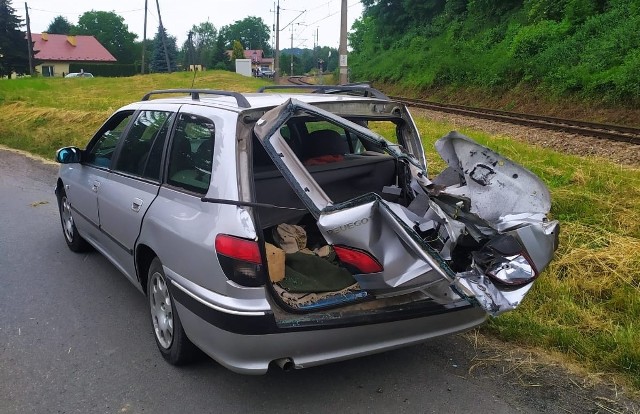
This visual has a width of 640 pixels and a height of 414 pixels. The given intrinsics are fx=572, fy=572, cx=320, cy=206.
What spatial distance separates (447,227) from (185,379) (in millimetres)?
1821

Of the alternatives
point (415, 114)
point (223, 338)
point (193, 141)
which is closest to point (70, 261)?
point (193, 141)

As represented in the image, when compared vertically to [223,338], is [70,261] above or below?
below

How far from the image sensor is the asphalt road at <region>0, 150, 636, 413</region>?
10.6 feet

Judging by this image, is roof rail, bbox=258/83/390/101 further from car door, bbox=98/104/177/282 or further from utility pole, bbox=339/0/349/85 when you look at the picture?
utility pole, bbox=339/0/349/85

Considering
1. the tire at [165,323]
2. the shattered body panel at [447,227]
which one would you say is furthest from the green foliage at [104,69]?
the shattered body panel at [447,227]

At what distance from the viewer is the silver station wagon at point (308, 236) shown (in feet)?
9.47

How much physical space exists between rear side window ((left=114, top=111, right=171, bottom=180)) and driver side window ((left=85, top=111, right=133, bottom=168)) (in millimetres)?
268

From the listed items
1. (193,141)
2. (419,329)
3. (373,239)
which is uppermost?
(193,141)

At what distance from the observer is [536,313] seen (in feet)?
13.8

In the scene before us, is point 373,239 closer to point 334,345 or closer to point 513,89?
point 334,345

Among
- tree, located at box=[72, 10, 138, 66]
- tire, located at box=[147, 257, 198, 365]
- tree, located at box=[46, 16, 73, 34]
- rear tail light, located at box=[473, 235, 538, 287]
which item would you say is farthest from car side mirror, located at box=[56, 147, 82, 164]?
tree, located at box=[46, 16, 73, 34]

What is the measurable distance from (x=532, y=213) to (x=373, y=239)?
43.8 inches

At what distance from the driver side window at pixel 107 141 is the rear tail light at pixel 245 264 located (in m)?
2.26

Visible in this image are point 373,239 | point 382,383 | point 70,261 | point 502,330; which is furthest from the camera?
point 70,261
